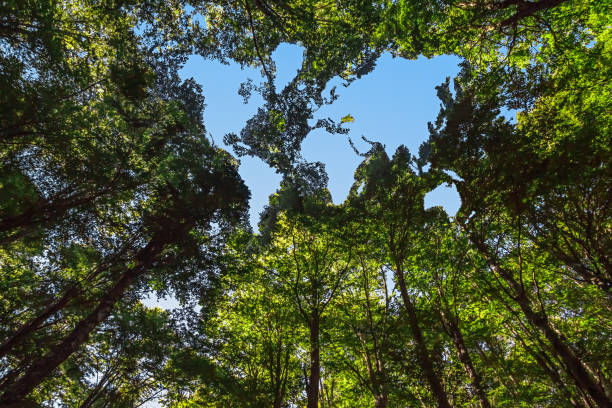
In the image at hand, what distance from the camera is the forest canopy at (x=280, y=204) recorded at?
793 centimetres

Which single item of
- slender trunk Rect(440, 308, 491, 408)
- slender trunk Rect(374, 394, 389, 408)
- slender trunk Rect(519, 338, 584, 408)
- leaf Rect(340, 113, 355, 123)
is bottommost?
slender trunk Rect(374, 394, 389, 408)

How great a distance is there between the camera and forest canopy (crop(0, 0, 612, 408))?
793cm

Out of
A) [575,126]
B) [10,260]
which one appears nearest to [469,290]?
[575,126]

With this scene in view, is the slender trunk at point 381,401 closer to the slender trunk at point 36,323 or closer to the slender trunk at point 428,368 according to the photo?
the slender trunk at point 428,368

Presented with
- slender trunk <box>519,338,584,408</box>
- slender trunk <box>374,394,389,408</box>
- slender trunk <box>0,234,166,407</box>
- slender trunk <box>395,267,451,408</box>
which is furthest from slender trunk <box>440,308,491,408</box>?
slender trunk <box>0,234,166,407</box>

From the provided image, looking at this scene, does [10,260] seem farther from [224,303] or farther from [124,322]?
[224,303]

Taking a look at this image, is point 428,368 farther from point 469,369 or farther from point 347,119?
point 347,119

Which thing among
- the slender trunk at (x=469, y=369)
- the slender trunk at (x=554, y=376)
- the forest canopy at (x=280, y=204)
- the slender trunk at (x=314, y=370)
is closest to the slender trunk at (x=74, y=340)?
the forest canopy at (x=280, y=204)

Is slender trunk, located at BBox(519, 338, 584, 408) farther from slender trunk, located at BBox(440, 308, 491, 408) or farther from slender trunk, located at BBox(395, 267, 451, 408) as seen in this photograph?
slender trunk, located at BBox(395, 267, 451, 408)

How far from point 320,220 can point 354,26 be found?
7315 mm

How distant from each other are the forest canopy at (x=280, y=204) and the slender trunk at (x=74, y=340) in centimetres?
Answer: 7

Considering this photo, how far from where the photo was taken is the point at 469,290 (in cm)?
1325

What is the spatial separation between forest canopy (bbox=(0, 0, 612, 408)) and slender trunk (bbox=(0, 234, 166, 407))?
7cm

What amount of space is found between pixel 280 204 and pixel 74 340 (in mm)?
8585
